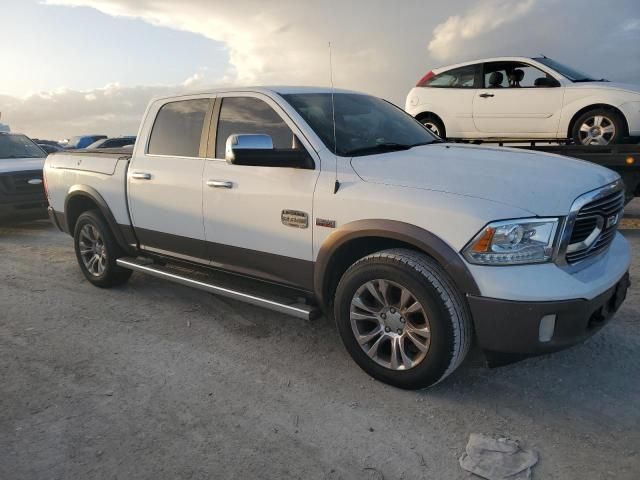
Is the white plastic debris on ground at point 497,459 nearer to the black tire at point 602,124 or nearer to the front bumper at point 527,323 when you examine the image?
the front bumper at point 527,323

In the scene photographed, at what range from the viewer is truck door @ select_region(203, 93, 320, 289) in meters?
3.46

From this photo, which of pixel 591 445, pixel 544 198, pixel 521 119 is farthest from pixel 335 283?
pixel 521 119

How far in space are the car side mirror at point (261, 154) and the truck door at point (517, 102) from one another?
16.3ft

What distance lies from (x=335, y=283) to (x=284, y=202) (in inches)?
24.8

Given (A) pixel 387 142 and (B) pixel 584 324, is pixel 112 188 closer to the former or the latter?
(A) pixel 387 142

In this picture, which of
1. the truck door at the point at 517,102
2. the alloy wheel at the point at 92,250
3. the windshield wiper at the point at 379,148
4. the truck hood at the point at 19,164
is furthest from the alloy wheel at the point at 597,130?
the truck hood at the point at 19,164

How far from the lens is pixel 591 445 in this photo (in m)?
2.59

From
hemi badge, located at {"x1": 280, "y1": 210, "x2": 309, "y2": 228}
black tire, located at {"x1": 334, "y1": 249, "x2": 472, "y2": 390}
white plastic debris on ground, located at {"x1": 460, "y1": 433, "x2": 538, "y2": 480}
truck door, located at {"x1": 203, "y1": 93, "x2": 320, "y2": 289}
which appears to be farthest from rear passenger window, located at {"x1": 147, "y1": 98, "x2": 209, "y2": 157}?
→ white plastic debris on ground, located at {"x1": 460, "y1": 433, "x2": 538, "y2": 480}

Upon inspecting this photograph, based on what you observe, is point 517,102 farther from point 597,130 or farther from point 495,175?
point 495,175

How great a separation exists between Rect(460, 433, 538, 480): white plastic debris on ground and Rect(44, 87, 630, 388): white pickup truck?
433 mm

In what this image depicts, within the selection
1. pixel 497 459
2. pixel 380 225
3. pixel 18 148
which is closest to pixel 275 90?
pixel 380 225

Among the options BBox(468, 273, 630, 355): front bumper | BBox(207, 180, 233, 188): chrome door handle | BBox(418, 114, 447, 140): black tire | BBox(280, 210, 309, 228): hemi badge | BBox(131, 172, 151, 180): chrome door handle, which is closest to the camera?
BBox(468, 273, 630, 355): front bumper

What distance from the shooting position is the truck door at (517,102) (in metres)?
7.13

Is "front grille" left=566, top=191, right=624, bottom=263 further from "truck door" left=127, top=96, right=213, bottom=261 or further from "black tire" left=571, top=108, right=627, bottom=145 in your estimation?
"black tire" left=571, top=108, right=627, bottom=145
